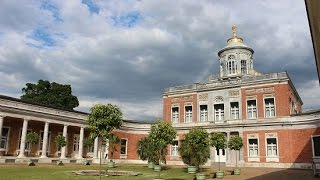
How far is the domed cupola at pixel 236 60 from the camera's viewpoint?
42688 millimetres

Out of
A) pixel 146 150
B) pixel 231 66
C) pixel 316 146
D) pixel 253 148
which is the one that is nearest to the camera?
pixel 316 146

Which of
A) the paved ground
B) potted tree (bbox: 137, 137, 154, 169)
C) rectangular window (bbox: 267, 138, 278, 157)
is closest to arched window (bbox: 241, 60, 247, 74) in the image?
rectangular window (bbox: 267, 138, 278, 157)

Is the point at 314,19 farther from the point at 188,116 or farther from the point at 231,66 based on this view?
the point at 231,66

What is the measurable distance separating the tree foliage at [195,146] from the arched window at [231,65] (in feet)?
63.0

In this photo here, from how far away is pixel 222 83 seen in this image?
3912 centimetres

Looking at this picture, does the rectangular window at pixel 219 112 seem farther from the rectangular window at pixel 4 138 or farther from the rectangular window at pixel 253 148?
the rectangular window at pixel 4 138

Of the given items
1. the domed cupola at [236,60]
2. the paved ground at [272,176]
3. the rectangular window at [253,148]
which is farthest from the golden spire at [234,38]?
the paved ground at [272,176]

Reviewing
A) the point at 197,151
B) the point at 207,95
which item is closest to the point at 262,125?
the point at 207,95

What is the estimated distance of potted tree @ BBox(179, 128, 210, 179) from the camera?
22938 mm

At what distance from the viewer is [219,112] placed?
39188 mm

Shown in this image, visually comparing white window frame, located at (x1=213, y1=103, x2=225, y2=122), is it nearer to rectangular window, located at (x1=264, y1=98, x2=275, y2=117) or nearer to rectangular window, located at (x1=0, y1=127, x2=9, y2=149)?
rectangular window, located at (x1=264, y1=98, x2=275, y2=117)

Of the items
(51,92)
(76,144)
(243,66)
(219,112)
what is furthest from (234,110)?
(51,92)

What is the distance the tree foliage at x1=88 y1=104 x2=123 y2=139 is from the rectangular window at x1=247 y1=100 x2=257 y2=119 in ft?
78.2

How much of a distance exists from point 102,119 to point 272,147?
24.2 meters
